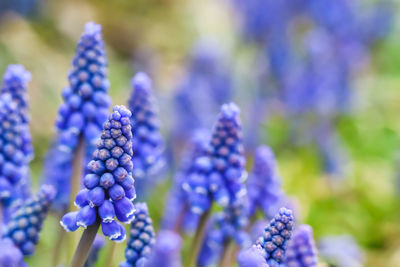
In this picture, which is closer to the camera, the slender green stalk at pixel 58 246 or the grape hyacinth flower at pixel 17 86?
the grape hyacinth flower at pixel 17 86

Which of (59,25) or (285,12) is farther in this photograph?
(59,25)

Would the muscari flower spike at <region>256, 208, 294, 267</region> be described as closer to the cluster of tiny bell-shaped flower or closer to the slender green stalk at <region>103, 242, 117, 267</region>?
the slender green stalk at <region>103, 242, 117, 267</region>

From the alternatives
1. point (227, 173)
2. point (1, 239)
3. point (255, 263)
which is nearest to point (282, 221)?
point (255, 263)

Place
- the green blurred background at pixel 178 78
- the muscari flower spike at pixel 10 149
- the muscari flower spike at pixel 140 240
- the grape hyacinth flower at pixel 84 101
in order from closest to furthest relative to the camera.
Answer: the muscari flower spike at pixel 140 240 < the muscari flower spike at pixel 10 149 < the grape hyacinth flower at pixel 84 101 < the green blurred background at pixel 178 78

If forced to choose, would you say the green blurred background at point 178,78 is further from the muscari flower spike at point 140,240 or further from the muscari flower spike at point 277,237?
the muscari flower spike at point 277,237

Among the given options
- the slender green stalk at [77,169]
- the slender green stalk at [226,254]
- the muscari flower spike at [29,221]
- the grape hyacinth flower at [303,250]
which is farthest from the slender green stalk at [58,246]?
the grape hyacinth flower at [303,250]

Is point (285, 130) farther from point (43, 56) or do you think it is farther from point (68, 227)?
point (68, 227)

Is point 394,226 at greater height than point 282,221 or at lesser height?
greater
